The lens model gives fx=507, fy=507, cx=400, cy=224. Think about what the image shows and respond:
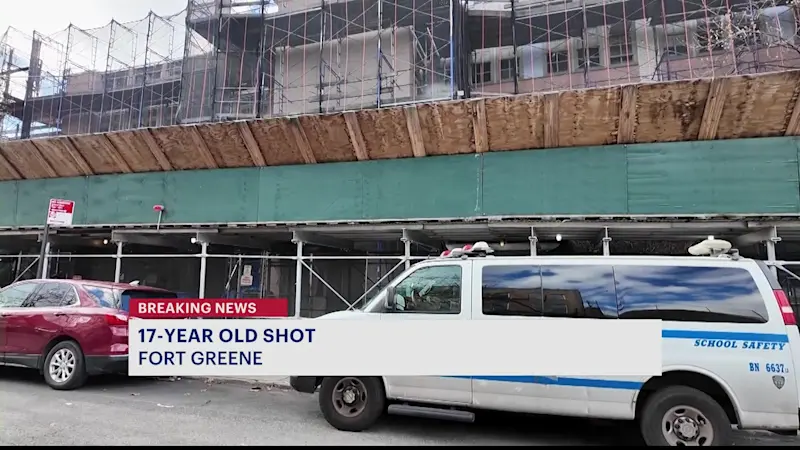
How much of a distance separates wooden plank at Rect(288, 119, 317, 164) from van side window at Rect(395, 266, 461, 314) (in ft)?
25.3

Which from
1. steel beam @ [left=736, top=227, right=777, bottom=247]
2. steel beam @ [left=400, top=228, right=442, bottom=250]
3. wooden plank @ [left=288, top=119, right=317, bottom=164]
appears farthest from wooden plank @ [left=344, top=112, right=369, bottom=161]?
steel beam @ [left=736, top=227, right=777, bottom=247]

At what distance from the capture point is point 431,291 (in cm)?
561

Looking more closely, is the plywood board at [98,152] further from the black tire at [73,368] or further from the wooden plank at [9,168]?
the black tire at [73,368]

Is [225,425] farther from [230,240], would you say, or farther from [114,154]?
[114,154]

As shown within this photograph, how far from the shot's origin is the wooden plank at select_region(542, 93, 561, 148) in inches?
421

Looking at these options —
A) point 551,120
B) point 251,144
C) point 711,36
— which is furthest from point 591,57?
point 251,144

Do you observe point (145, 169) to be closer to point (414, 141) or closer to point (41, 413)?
point (414, 141)

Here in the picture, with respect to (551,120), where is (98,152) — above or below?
above

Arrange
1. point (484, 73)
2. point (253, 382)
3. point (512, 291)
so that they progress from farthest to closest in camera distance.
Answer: point (484, 73)
point (253, 382)
point (512, 291)

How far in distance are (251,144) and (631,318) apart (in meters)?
10.5

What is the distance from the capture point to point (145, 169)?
14.2 m

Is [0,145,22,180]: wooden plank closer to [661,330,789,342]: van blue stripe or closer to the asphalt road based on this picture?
the asphalt road

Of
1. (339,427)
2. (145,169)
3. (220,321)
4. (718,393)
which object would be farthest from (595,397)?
(145,169)

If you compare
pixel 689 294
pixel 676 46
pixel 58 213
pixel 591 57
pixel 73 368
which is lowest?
pixel 73 368
